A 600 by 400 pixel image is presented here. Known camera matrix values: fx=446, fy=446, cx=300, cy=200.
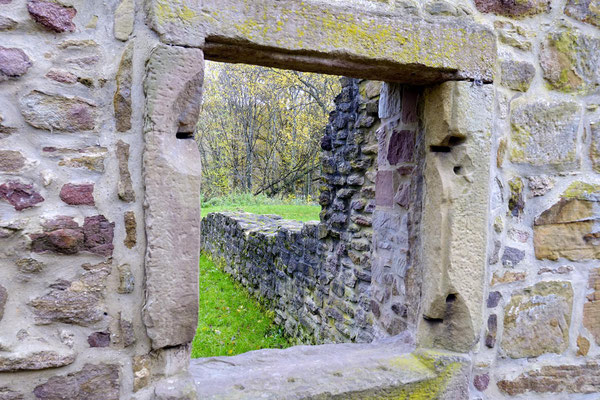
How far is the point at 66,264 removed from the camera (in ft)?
4.79

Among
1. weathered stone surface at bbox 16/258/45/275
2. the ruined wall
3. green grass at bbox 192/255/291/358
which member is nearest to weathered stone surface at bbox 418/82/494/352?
the ruined wall

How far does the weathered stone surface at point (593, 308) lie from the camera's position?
2166mm

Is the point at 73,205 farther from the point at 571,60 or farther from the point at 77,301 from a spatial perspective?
the point at 571,60

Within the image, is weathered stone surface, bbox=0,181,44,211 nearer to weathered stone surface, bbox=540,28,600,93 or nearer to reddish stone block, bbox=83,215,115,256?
reddish stone block, bbox=83,215,115,256

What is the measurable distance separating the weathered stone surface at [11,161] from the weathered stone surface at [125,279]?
447 millimetres

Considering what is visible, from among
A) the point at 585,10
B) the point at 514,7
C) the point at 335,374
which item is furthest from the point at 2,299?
the point at 585,10

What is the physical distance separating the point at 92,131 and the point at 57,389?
854 millimetres

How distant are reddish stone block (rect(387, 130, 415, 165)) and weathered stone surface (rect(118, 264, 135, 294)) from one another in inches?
58.5

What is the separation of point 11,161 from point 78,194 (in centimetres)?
21

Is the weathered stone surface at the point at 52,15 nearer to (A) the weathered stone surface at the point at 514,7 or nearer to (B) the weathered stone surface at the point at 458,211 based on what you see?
(B) the weathered stone surface at the point at 458,211

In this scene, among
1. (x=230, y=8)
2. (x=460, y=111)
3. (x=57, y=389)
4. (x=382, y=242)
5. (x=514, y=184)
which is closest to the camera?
(x=57, y=389)

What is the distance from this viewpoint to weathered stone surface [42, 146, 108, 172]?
144 centimetres

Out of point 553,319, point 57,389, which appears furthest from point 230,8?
point 553,319

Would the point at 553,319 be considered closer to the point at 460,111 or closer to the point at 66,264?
the point at 460,111
